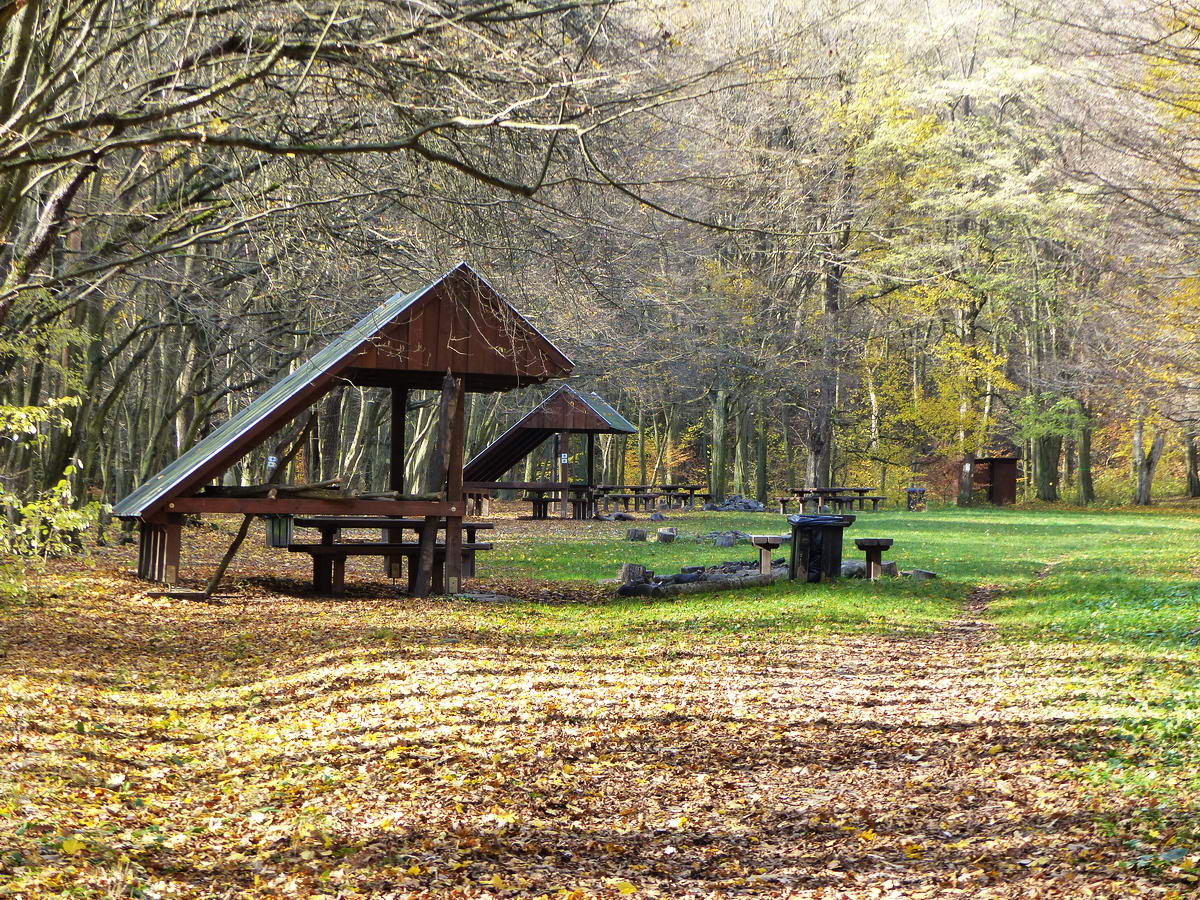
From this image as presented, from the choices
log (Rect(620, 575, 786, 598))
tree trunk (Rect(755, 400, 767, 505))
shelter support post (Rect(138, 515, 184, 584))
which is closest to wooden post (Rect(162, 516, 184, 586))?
shelter support post (Rect(138, 515, 184, 584))

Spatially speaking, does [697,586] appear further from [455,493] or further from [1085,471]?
[1085,471]

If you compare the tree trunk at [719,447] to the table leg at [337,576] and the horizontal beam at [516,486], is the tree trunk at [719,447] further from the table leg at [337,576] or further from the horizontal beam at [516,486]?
the table leg at [337,576]

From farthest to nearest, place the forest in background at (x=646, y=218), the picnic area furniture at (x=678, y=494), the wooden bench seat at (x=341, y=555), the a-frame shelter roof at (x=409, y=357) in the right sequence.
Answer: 1. the picnic area furniture at (x=678, y=494)
2. the wooden bench seat at (x=341, y=555)
3. the a-frame shelter roof at (x=409, y=357)
4. the forest in background at (x=646, y=218)

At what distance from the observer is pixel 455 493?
13.7 meters

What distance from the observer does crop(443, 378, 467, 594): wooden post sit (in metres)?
13.7

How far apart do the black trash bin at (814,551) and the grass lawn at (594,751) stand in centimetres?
232

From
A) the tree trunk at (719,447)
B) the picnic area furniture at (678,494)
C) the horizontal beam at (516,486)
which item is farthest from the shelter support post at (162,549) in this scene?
the tree trunk at (719,447)

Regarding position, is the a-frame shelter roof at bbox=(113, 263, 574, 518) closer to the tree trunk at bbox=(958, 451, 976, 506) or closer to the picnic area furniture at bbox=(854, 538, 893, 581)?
the picnic area furniture at bbox=(854, 538, 893, 581)

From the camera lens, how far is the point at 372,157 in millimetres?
10258

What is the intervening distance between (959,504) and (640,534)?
854 inches

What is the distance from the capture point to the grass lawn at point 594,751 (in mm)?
4613

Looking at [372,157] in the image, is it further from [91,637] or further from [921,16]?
[921,16]

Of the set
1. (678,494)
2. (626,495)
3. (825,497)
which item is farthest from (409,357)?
(825,497)

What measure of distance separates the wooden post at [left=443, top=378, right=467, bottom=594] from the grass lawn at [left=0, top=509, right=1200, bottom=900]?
1.50 meters
